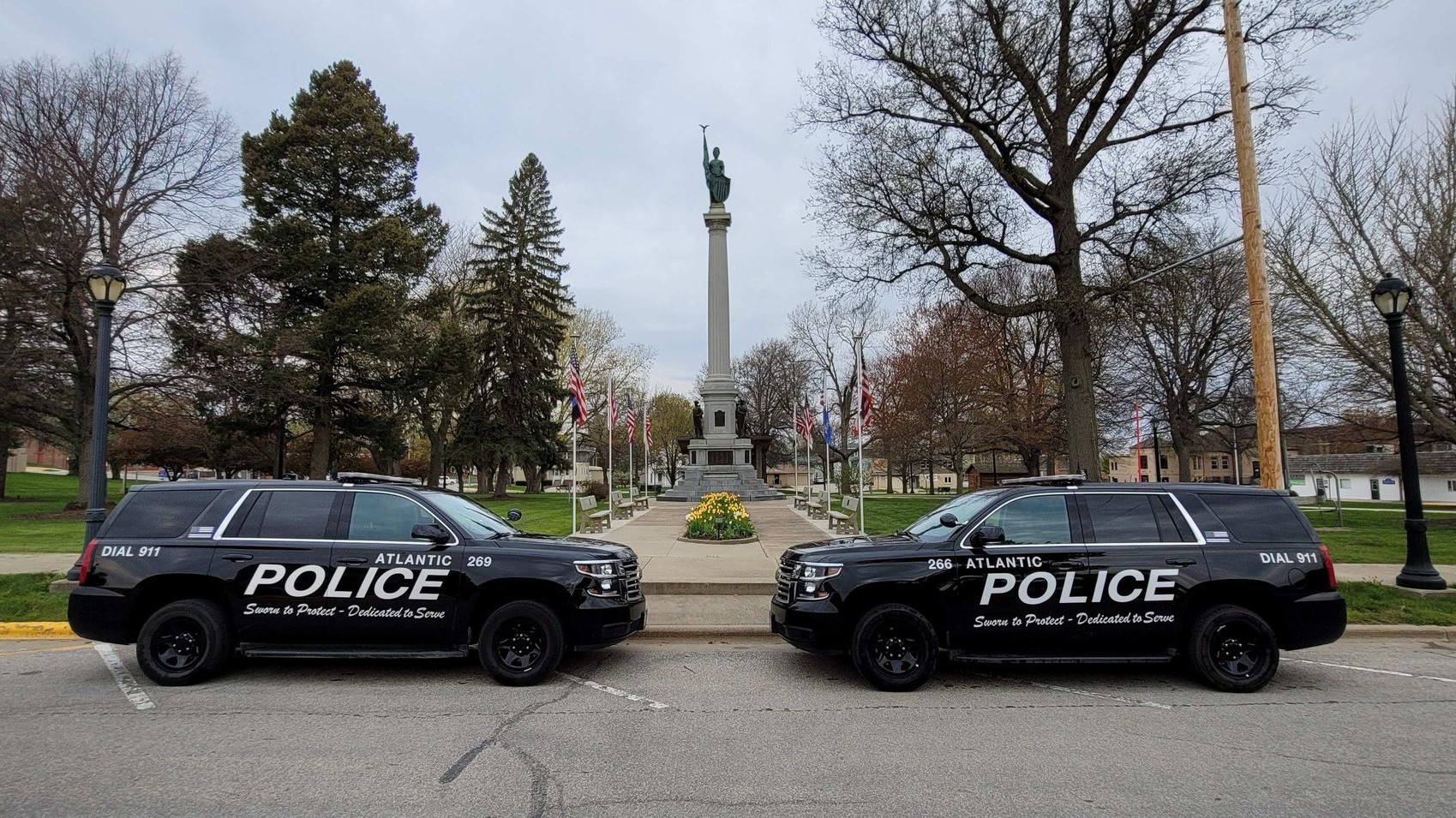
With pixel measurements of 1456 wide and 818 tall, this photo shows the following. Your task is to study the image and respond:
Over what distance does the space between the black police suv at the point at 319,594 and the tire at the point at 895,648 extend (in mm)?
2278

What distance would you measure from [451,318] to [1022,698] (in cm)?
3927

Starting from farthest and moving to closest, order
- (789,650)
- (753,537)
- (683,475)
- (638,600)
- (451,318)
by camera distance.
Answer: (451,318) < (683,475) < (753,537) < (789,650) < (638,600)

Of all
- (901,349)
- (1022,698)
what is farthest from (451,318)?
(1022,698)

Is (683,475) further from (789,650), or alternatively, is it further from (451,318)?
(789,650)

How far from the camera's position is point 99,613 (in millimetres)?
6504

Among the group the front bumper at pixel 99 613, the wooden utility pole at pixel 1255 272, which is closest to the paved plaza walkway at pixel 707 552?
the front bumper at pixel 99 613

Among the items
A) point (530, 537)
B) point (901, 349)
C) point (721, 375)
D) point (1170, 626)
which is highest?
Result: point (901, 349)

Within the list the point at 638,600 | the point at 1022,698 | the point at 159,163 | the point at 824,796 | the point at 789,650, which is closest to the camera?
the point at 824,796

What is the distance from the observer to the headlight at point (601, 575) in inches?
266

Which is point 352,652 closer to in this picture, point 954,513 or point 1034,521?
point 954,513

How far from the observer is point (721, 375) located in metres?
37.7

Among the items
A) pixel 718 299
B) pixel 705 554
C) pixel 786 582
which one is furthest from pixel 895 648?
pixel 718 299

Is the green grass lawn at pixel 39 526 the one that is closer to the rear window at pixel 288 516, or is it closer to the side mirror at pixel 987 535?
the rear window at pixel 288 516

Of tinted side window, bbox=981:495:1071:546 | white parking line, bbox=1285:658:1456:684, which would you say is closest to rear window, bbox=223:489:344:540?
tinted side window, bbox=981:495:1071:546
